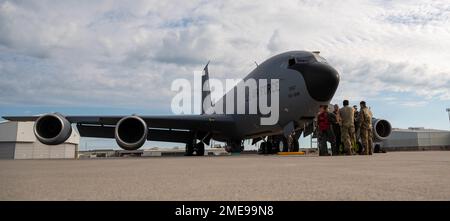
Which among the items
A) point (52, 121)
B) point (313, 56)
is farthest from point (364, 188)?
point (52, 121)

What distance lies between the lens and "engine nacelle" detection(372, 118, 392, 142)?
46.7ft

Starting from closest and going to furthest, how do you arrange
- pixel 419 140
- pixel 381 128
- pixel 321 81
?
pixel 321 81 → pixel 381 128 → pixel 419 140

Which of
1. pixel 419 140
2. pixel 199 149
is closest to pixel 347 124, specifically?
pixel 199 149

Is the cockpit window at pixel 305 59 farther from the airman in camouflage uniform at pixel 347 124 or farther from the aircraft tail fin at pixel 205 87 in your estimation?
the aircraft tail fin at pixel 205 87

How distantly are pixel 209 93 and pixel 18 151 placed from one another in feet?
92.9

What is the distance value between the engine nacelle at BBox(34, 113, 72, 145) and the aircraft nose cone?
8677 millimetres

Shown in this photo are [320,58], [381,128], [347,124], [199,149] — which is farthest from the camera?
[199,149]

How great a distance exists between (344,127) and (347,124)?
0.43 feet

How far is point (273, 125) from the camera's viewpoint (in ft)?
46.5

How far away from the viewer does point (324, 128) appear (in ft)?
34.8

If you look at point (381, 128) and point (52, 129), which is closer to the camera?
point (52, 129)

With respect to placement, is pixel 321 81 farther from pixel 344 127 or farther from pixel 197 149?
pixel 197 149

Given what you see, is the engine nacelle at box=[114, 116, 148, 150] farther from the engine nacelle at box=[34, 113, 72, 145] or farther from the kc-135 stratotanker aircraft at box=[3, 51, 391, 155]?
the engine nacelle at box=[34, 113, 72, 145]
